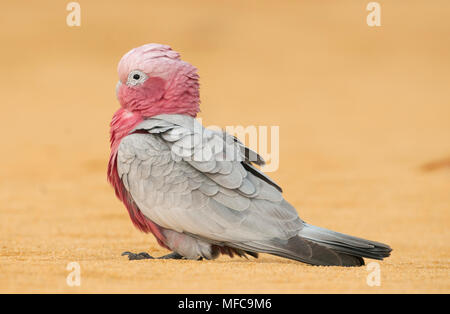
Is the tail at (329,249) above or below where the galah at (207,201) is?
below

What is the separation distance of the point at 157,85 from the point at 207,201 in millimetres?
1089

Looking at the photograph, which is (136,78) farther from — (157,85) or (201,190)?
(201,190)

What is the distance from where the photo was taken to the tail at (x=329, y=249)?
15.9 feet

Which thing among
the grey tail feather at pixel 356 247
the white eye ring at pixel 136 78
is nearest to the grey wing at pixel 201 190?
the grey tail feather at pixel 356 247

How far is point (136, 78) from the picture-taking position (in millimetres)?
5488

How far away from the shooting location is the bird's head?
543 centimetres

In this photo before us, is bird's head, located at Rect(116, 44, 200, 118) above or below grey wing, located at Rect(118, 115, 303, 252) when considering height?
above

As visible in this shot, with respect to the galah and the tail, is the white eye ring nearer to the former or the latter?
the galah

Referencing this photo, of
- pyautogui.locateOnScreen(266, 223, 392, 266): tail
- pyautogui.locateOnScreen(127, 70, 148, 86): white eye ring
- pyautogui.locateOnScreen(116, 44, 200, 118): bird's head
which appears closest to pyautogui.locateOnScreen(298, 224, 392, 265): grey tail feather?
pyautogui.locateOnScreen(266, 223, 392, 266): tail

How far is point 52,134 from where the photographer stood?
13.5 metres

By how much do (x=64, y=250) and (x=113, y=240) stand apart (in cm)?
99

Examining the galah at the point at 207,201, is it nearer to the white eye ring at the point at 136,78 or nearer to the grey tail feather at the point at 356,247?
the grey tail feather at the point at 356,247

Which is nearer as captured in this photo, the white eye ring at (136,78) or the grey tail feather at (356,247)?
the grey tail feather at (356,247)

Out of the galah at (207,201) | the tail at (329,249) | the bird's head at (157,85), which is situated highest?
the bird's head at (157,85)
